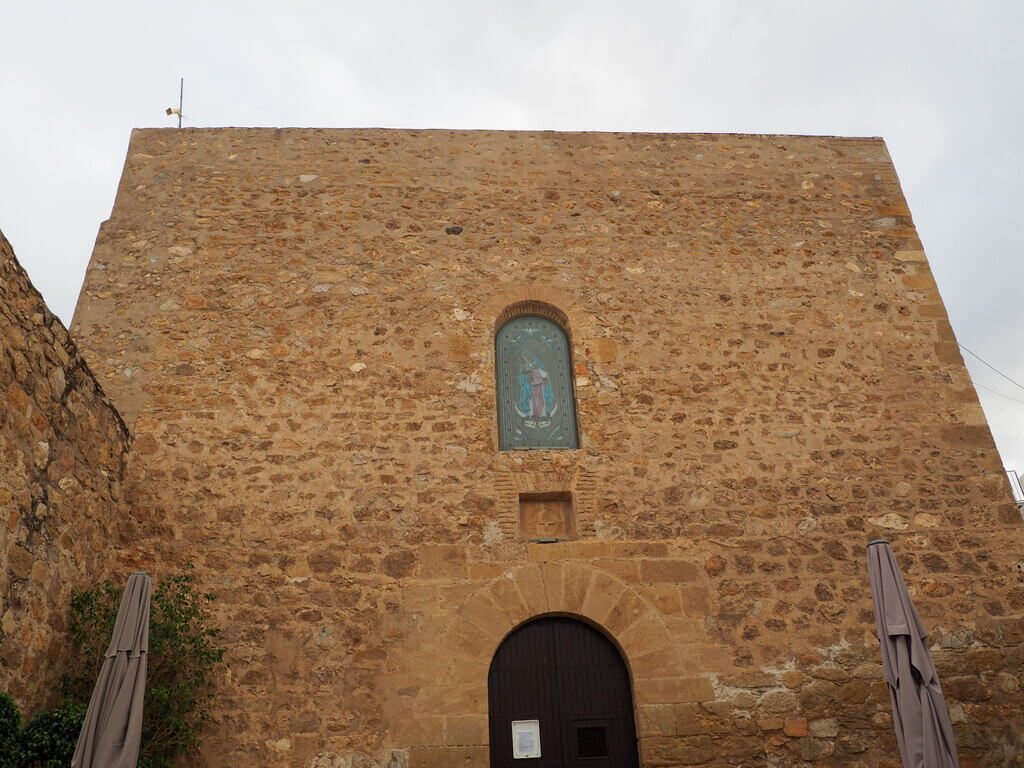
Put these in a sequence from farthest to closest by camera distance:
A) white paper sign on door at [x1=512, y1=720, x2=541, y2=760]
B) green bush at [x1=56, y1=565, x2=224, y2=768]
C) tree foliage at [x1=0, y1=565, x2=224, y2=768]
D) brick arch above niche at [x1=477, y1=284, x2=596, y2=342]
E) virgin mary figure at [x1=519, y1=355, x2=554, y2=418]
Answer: brick arch above niche at [x1=477, y1=284, x2=596, y2=342], virgin mary figure at [x1=519, y1=355, x2=554, y2=418], white paper sign on door at [x1=512, y1=720, x2=541, y2=760], green bush at [x1=56, y1=565, x2=224, y2=768], tree foliage at [x1=0, y1=565, x2=224, y2=768]

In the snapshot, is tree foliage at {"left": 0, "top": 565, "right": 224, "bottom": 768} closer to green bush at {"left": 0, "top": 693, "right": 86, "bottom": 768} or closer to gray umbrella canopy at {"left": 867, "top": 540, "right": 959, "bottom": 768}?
green bush at {"left": 0, "top": 693, "right": 86, "bottom": 768}

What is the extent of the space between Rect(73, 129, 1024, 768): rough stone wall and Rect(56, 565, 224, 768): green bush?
20 cm

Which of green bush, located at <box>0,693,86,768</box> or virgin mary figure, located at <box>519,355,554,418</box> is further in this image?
virgin mary figure, located at <box>519,355,554,418</box>

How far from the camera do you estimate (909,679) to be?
15.9 feet

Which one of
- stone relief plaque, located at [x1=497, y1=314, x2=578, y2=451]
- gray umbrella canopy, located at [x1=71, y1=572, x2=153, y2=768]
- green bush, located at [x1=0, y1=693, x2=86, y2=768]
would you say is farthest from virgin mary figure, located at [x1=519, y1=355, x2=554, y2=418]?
green bush, located at [x1=0, y1=693, x2=86, y2=768]

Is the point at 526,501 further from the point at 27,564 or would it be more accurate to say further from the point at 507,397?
the point at 27,564

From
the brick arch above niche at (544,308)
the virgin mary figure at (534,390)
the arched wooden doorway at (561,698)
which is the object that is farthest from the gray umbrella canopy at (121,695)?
the brick arch above niche at (544,308)

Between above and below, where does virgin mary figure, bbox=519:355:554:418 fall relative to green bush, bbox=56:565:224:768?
above

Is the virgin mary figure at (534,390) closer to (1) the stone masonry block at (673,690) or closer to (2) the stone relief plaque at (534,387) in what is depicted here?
(2) the stone relief plaque at (534,387)

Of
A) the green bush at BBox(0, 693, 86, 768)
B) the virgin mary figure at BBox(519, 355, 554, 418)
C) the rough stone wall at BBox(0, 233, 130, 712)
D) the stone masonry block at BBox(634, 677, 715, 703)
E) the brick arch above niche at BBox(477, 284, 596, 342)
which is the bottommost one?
the green bush at BBox(0, 693, 86, 768)

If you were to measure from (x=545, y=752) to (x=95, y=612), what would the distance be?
3.13 m

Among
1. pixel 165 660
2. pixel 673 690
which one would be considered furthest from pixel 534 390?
pixel 165 660

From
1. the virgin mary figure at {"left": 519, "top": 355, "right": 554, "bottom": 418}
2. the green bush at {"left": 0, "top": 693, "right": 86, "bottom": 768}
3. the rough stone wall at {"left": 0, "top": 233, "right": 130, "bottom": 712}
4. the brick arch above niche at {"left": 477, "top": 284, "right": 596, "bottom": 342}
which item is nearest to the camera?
the green bush at {"left": 0, "top": 693, "right": 86, "bottom": 768}

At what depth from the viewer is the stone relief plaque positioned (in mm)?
6762
